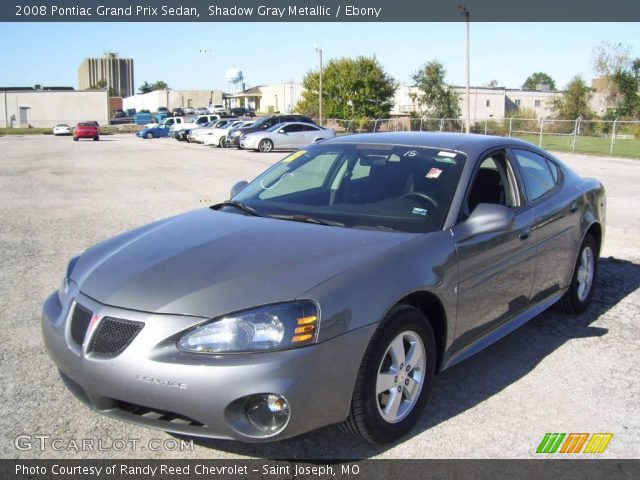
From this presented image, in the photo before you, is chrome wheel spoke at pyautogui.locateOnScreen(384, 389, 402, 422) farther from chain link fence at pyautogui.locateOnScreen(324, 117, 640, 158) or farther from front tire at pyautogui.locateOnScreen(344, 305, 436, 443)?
chain link fence at pyautogui.locateOnScreen(324, 117, 640, 158)

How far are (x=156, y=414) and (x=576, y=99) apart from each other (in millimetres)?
57161

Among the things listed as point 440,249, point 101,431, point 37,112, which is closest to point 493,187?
point 440,249

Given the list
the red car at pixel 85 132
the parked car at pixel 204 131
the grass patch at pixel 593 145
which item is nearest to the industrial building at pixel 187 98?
the red car at pixel 85 132

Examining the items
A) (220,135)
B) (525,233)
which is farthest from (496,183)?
(220,135)

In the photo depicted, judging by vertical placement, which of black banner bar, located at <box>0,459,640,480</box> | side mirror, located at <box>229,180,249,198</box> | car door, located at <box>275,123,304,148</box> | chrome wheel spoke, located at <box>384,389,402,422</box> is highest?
car door, located at <box>275,123,304,148</box>

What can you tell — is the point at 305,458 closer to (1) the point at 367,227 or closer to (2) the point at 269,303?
(2) the point at 269,303

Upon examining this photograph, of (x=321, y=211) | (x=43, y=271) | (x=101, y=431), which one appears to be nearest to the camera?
(x=101, y=431)

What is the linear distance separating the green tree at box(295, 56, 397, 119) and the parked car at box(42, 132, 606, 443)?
2199 inches

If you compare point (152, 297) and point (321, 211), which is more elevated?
point (321, 211)

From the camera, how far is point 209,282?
10.4 ft

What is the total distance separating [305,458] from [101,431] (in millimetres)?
1125

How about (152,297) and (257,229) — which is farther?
(257,229)

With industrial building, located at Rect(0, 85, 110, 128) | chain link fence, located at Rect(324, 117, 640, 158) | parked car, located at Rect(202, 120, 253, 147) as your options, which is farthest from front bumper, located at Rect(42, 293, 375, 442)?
industrial building, located at Rect(0, 85, 110, 128)

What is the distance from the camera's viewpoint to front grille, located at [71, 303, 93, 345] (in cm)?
321
